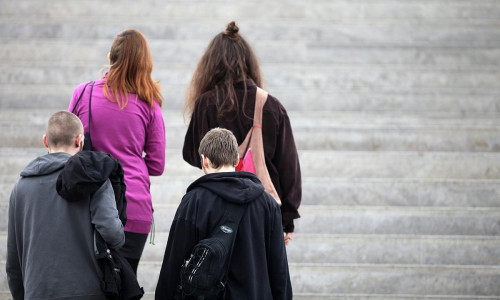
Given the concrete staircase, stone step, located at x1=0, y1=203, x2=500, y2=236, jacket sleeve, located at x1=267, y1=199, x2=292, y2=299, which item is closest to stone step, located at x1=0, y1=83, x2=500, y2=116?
the concrete staircase

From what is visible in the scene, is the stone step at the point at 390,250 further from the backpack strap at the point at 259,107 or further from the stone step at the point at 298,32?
the stone step at the point at 298,32

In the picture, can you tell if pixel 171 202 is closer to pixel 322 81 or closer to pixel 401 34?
pixel 322 81

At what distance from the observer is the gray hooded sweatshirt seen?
11.3 feet

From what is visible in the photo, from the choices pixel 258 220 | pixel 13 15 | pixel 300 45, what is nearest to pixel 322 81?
pixel 300 45

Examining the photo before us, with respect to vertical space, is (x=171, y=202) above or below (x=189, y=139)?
below

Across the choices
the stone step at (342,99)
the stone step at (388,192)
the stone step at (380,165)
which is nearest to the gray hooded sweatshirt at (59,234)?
the stone step at (388,192)

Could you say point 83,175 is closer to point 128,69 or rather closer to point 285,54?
point 128,69

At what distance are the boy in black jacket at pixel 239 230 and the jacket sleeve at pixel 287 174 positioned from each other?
0.55 metres

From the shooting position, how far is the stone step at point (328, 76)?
763cm

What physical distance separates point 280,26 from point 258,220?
5487mm

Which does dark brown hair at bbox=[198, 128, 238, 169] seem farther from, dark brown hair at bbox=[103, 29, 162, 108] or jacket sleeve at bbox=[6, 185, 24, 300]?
jacket sleeve at bbox=[6, 185, 24, 300]

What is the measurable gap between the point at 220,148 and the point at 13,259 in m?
1.08

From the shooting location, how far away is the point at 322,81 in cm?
773

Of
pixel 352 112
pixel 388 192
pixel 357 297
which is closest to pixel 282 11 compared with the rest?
pixel 352 112
